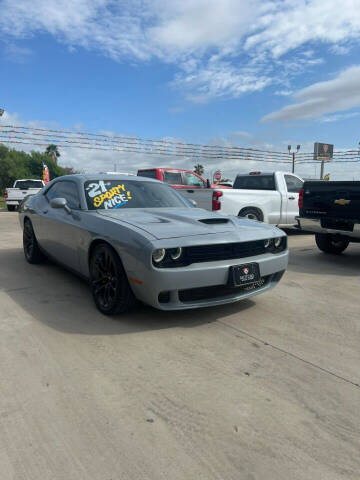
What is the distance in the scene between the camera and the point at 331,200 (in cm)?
627

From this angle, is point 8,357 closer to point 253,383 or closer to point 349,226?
point 253,383

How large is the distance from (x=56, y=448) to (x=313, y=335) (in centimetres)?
226

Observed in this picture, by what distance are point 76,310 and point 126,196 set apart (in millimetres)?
1483

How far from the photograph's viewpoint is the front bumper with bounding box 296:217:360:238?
19.2ft

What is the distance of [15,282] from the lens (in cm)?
468

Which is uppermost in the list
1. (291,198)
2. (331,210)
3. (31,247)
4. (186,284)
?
(291,198)

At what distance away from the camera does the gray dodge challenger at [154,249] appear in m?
3.05

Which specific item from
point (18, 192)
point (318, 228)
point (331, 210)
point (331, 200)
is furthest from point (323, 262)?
point (18, 192)

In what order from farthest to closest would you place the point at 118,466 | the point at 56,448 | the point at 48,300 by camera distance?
1. the point at 48,300
2. the point at 56,448
3. the point at 118,466

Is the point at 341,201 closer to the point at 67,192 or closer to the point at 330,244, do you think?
the point at 330,244

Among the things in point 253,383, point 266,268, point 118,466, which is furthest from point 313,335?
point 118,466

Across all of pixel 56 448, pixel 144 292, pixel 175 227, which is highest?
pixel 175 227

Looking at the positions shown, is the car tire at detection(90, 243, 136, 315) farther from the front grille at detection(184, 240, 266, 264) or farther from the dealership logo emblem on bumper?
the dealership logo emblem on bumper

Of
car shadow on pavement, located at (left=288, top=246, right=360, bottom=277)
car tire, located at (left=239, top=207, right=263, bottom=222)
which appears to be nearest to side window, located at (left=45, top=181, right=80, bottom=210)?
car shadow on pavement, located at (left=288, top=246, right=360, bottom=277)
